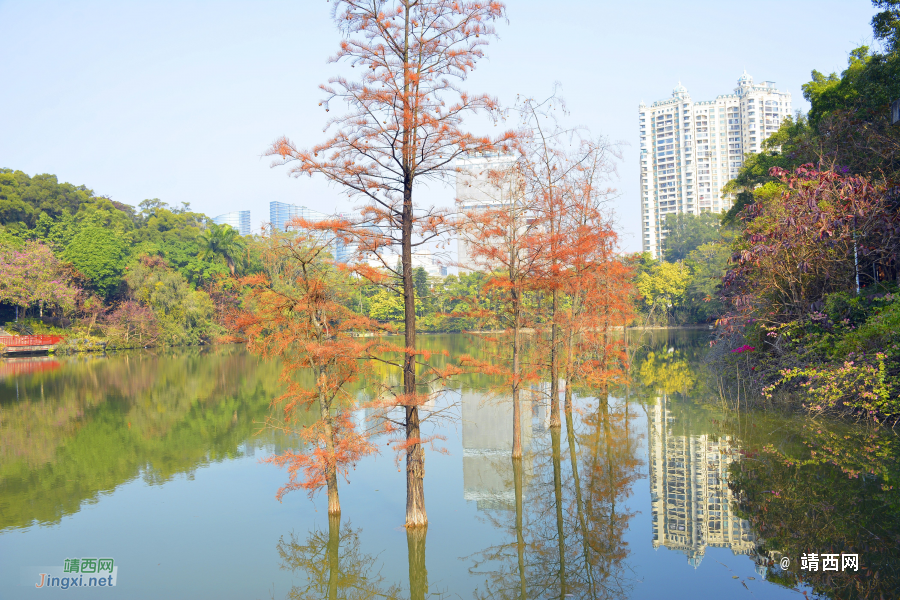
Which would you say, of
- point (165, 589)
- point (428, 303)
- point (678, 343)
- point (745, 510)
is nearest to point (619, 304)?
point (745, 510)

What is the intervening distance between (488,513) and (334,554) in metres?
2.69

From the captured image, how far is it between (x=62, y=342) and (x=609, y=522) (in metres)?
43.5

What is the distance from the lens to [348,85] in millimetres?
8328

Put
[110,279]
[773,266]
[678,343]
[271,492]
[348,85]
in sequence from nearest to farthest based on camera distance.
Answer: [348,85] → [271,492] → [773,266] → [678,343] → [110,279]

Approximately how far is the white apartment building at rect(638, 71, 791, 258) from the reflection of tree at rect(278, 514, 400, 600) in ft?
264

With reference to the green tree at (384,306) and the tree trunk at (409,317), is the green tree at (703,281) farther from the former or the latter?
the tree trunk at (409,317)

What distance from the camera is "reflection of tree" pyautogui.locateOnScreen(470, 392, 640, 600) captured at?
24.2ft

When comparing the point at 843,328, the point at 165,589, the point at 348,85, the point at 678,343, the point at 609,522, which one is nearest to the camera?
the point at 165,589

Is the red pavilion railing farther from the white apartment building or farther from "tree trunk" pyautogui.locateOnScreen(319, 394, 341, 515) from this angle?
the white apartment building

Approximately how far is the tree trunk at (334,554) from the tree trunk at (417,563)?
0.99m

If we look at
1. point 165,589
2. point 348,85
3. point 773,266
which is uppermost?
point 348,85

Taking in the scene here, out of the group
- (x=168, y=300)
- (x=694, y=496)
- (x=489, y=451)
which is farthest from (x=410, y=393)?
(x=168, y=300)

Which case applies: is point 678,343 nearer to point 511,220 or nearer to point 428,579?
point 511,220

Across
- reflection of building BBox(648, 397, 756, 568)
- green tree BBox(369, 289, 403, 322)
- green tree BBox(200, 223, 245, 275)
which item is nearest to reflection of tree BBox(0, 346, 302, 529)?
reflection of building BBox(648, 397, 756, 568)
